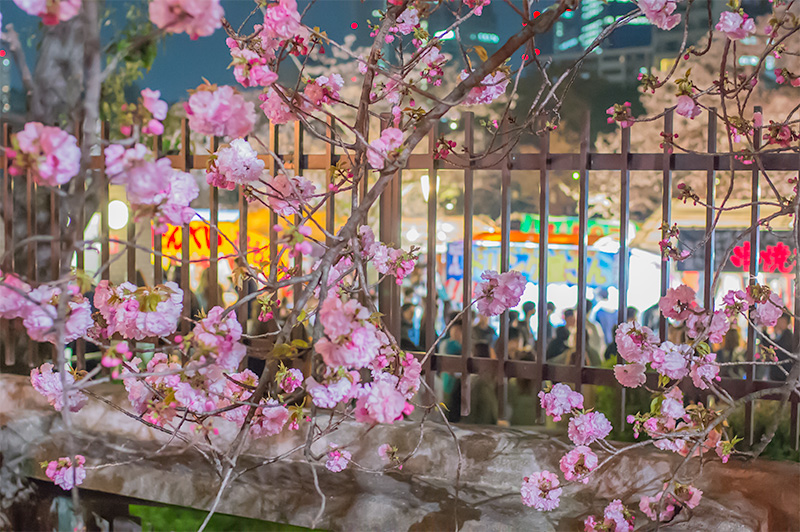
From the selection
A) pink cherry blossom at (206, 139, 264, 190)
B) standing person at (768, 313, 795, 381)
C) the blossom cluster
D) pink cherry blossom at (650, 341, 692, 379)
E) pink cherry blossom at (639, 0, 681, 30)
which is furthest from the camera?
standing person at (768, 313, 795, 381)

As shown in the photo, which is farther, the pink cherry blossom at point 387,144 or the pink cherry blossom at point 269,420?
the pink cherry blossom at point 269,420

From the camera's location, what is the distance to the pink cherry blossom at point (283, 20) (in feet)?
4.08

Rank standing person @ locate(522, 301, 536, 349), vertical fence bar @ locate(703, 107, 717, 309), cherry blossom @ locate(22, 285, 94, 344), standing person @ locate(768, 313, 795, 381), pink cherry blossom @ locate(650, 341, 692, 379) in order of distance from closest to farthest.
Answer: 1. cherry blossom @ locate(22, 285, 94, 344)
2. pink cherry blossom @ locate(650, 341, 692, 379)
3. vertical fence bar @ locate(703, 107, 717, 309)
4. standing person @ locate(768, 313, 795, 381)
5. standing person @ locate(522, 301, 536, 349)

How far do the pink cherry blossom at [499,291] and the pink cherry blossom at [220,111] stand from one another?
75cm

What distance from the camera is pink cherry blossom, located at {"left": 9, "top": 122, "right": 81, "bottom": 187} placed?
0.81 m

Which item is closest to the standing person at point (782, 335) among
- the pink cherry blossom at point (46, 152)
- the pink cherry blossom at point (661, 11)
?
the pink cherry blossom at point (661, 11)

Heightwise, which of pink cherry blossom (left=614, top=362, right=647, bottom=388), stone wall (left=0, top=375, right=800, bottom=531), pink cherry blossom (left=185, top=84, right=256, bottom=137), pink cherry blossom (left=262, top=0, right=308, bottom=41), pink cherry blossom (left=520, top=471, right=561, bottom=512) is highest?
pink cherry blossom (left=262, top=0, right=308, bottom=41)

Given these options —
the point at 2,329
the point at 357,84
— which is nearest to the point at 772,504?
the point at 2,329

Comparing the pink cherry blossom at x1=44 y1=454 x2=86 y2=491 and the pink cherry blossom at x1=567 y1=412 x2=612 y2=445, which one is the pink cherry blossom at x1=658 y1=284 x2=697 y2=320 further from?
the pink cherry blossom at x1=44 y1=454 x2=86 y2=491

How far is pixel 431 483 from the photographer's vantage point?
221cm

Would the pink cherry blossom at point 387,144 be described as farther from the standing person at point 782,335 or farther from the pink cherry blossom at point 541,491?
the standing person at point 782,335

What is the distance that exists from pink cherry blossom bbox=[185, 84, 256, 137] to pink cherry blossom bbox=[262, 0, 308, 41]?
0.32m

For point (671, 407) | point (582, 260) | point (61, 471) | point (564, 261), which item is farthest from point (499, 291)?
point (564, 261)

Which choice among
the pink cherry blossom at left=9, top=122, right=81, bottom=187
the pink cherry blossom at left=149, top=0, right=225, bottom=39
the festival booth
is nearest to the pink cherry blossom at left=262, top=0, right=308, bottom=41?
the pink cherry blossom at left=149, top=0, right=225, bottom=39
